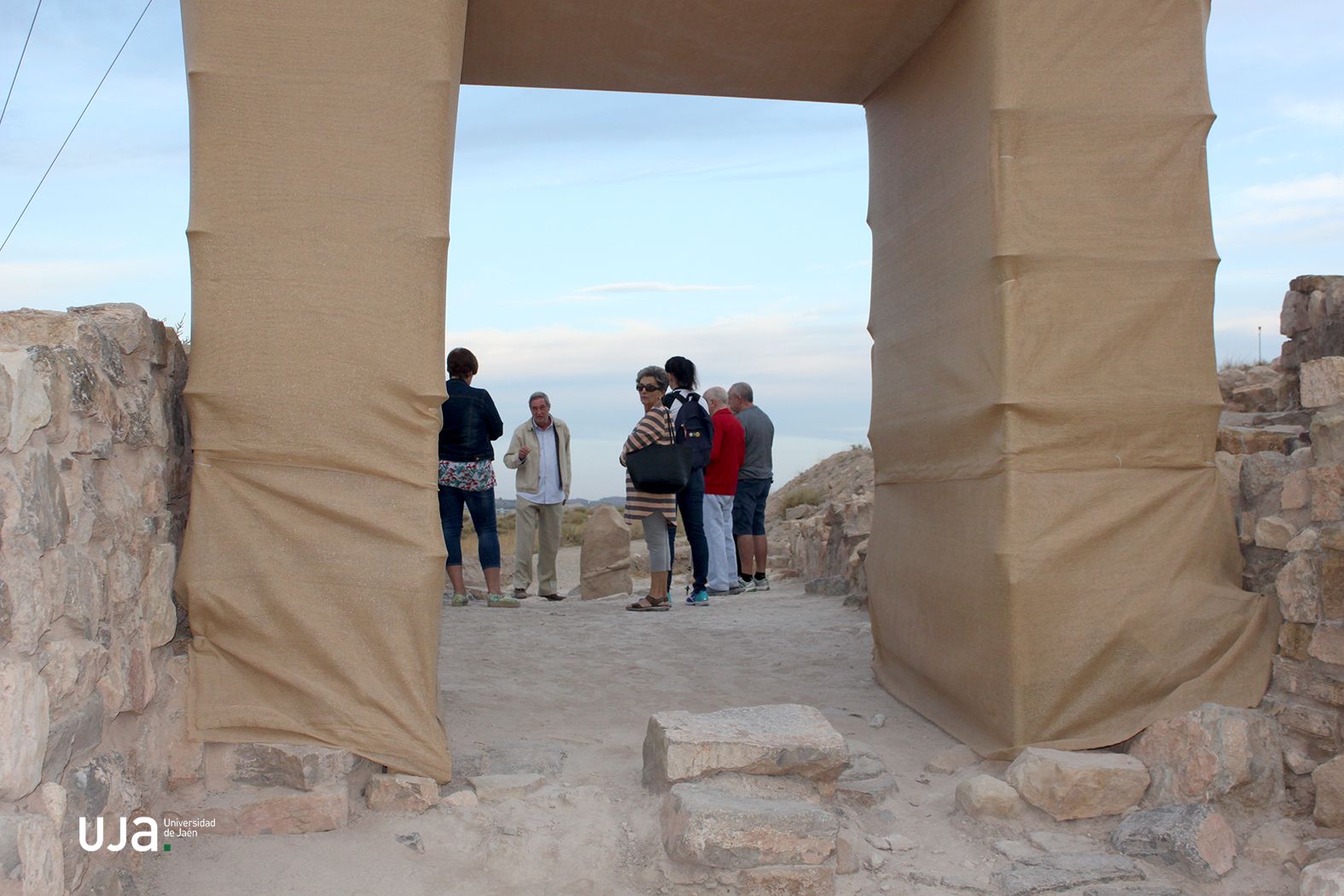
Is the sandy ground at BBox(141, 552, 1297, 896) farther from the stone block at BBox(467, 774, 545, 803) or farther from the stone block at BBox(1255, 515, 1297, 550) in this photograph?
the stone block at BBox(1255, 515, 1297, 550)

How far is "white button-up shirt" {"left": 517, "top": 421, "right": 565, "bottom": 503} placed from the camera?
780cm

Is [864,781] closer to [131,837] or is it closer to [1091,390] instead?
[1091,390]

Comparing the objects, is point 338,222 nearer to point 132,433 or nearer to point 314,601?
point 132,433

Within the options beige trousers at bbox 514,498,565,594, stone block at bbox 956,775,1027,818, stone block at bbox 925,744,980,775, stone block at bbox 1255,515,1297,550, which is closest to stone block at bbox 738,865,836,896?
stone block at bbox 956,775,1027,818

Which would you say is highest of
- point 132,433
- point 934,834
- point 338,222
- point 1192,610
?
point 338,222

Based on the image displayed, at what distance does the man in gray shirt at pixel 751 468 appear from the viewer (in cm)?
845

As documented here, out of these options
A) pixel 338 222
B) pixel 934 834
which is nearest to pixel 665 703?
pixel 934 834

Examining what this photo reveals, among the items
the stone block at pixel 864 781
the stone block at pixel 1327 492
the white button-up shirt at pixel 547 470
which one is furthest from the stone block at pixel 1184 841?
the white button-up shirt at pixel 547 470

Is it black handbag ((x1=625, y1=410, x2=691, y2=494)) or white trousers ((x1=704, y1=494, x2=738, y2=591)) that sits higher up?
black handbag ((x1=625, y1=410, x2=691, y2=494))

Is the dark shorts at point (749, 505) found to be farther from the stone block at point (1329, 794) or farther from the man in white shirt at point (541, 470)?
the stone block at point (1329, 794)

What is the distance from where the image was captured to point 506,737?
429 cm

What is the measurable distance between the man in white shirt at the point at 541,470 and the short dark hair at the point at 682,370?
0.95 metres

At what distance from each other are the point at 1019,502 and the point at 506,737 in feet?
7.25

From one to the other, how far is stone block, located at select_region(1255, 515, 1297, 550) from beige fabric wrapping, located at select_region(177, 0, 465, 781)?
122 inches
